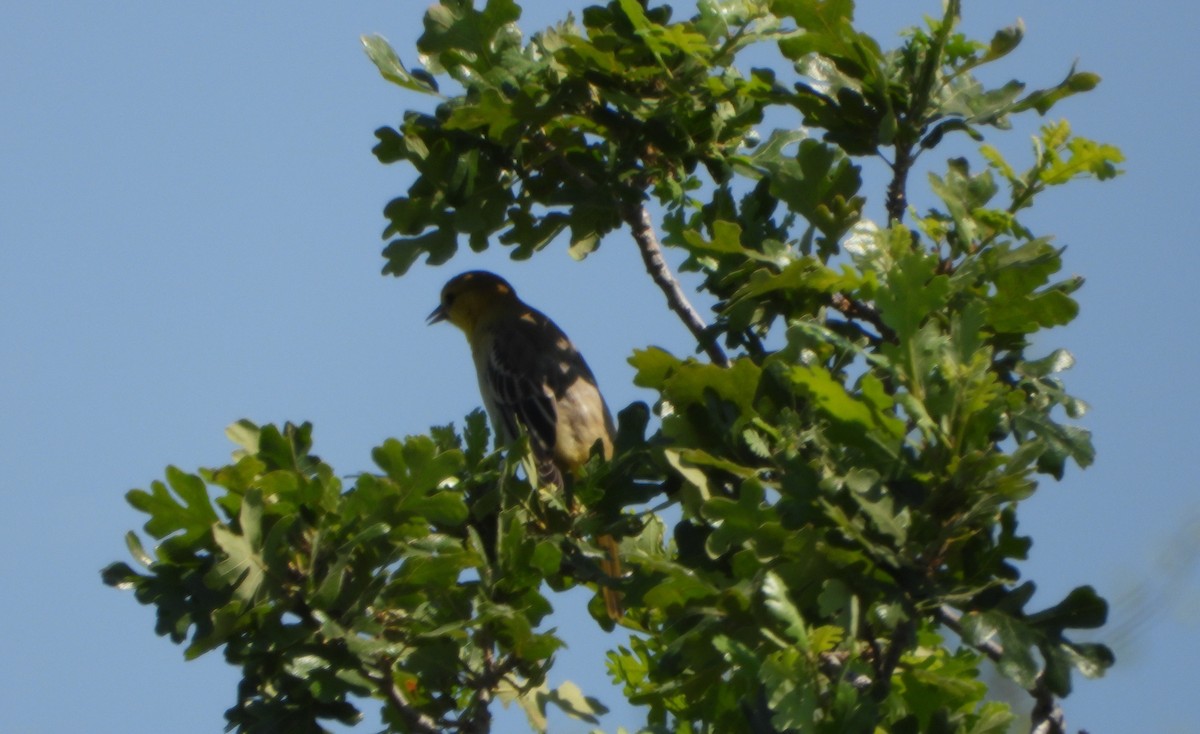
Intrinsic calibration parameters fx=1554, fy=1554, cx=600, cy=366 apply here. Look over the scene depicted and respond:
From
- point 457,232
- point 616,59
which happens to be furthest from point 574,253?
point 616,59

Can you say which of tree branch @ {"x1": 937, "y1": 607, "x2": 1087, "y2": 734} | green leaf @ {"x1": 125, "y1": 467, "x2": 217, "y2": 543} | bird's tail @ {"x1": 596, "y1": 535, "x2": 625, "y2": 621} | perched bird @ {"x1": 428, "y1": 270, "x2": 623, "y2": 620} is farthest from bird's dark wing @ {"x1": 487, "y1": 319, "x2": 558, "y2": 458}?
tree branch @ {"x1": 937, "y1": 607, "x2": 1087, "y2": 734}

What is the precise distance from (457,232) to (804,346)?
1.55 m

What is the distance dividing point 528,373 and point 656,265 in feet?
8.62

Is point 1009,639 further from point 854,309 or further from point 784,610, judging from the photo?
point 854,309

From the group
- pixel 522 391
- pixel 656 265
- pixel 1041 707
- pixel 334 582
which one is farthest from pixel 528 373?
pixel 1041 707

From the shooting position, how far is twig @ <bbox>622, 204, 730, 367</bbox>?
4.49 metres

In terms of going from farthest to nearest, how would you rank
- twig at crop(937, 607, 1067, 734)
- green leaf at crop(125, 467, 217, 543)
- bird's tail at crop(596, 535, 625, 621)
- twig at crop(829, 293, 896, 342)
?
bird's tail at crop(596, 535, 625, 621) < twig at crop(829, 293, 896, 342) < green leaf at crop(125, 467, 217, 543) < twig at crop(937, 607, 1067, 734)

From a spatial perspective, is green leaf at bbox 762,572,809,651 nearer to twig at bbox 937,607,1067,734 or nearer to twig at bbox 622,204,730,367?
twig at bbox 937,607,1067,734

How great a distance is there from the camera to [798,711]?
9.66ft

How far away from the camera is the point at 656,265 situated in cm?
466

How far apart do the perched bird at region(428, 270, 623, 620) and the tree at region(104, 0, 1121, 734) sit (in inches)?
63.2

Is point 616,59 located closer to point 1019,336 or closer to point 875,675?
point 1019,336

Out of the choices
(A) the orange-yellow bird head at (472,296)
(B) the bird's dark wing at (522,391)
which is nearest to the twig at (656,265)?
(B) the bird's dark wing at (522,391)

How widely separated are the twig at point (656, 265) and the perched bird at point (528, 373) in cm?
128
